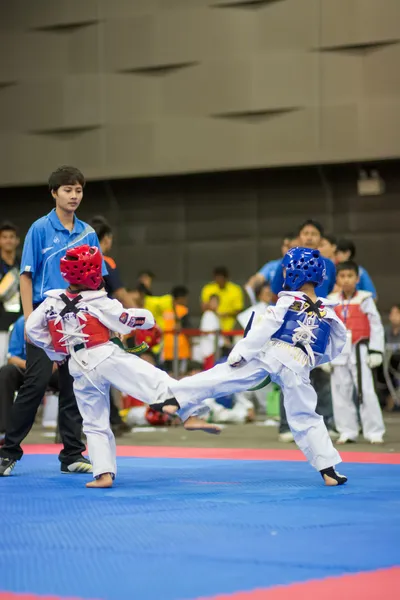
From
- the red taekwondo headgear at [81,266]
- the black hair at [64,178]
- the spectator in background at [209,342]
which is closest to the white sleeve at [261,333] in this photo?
the red taekwondo headgear at [81,266]

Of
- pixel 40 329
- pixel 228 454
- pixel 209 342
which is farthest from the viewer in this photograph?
pixel 209 342

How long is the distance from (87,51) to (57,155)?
153cm

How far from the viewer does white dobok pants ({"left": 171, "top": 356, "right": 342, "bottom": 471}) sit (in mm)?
4762

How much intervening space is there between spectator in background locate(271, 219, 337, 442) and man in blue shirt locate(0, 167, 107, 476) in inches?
88.0

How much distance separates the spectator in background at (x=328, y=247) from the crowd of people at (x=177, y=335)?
0.04ft

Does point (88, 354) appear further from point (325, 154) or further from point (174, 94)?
point (174, 94)

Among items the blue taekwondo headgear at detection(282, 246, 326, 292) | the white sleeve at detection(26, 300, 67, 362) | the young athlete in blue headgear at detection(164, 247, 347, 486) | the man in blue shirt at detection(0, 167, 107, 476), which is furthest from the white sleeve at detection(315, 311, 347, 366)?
the man in blue shirt at detection(0, 167, 107, 476)

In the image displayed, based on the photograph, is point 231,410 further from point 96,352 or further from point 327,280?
point 96,352

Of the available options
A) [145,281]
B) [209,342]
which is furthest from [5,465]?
[145,281]

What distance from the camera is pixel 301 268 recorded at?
16.3 feet

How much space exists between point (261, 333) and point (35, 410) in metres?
1.37

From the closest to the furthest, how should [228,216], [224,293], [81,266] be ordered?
[81,266] < [224,293] < [228,216]

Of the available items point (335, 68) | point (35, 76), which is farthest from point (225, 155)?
point (35, 76)

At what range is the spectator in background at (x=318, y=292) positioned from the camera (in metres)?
7.47
